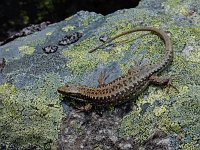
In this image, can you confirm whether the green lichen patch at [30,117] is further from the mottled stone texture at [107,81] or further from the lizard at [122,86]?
the lizard at [122,86]

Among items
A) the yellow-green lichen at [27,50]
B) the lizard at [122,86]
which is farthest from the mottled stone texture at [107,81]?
the lizard at [122,86]

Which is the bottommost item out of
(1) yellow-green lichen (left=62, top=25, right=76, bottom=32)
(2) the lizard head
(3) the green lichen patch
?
(3) the green lichen patch

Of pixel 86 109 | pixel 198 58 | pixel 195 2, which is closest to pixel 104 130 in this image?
pixel 86 109

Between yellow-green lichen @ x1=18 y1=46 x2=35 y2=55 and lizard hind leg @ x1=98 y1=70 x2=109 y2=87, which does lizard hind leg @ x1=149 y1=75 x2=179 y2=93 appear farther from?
yellow-green lichen @ x1=18 y1=46 x2=35 y2=55

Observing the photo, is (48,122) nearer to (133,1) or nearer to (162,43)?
(162,43)

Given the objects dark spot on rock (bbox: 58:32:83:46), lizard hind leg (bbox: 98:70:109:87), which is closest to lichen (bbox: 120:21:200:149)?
lizard hind leg (bbox: 98:70:109:87)

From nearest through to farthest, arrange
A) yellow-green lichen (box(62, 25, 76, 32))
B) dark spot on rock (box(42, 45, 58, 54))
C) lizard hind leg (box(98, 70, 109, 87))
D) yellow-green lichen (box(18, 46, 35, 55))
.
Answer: lizard hind leg (box(98, 70, 109, 87)), dark spot on rock (box(42, 45, 58, 54)), yellow-green lichen (box(18, 46, 35, 55)), yellow-green lichen (box(62, 25, 76, 32))

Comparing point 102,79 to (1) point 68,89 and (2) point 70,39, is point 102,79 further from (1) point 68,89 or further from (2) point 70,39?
(2) point 70,39
